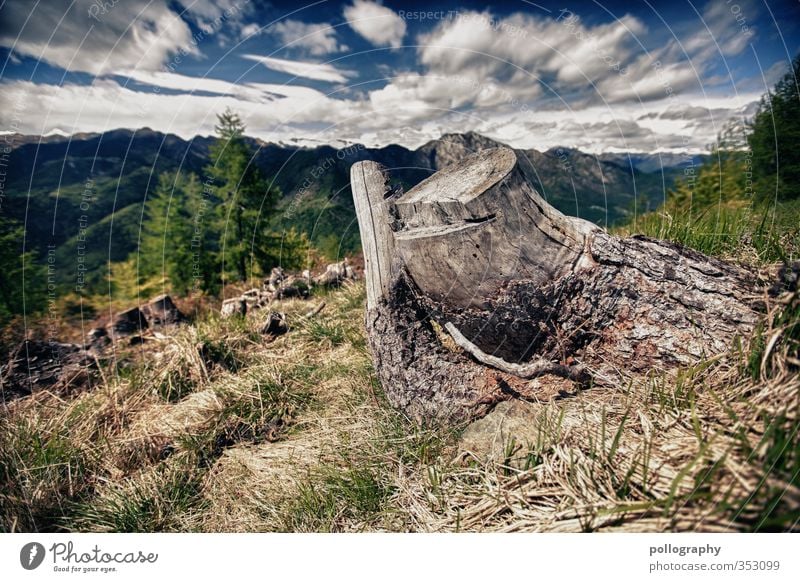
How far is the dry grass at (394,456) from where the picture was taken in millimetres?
1587

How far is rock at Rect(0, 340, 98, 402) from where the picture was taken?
3.77m

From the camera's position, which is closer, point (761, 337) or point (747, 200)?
point (761, 337)

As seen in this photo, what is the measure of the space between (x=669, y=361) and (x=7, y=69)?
15.9 feet

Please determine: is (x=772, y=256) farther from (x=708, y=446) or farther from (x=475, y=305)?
(x=475, y=305)

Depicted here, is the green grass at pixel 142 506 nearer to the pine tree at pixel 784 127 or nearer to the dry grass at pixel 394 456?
the dry grass at pixel 394 456

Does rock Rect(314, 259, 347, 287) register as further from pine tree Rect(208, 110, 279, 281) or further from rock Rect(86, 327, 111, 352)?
pine tree Rect(208, 110, 279, 281)

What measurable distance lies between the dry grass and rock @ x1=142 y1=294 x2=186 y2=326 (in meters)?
2.94

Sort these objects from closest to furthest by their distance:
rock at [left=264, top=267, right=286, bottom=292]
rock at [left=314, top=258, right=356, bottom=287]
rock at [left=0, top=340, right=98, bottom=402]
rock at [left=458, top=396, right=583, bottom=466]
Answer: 1. rock at [left=458, top=396, right=583, bottom=466]
2. rock at [left=0, top=340, right=98, bottom=402]
3. rock at [left=314, top=258, right=356, bottom=287]
4. rock at [left=264, top=267, right=286, bottom=292]

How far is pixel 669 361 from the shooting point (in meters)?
2.19

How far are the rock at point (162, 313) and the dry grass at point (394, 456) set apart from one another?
2.94 metres

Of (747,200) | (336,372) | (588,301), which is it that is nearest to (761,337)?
(588,301)

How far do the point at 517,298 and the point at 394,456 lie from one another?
1303 mm

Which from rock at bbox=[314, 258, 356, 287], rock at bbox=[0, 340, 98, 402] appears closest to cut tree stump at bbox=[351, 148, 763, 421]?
rock at bbox=[0, 340, 98, 402]

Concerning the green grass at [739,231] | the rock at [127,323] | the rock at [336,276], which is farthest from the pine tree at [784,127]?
the rock at [127,323]
